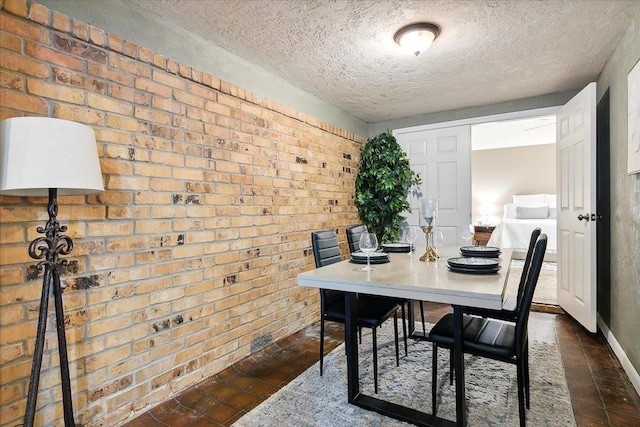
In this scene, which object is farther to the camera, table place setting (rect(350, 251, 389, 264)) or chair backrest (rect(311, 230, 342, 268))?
chair backrest (rect(311, 230, 342, 268))

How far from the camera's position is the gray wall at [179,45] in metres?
1.71

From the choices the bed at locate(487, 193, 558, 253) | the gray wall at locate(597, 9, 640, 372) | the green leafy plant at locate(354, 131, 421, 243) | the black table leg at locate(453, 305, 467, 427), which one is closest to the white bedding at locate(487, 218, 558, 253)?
the bed at locate(487, 193, 558, 253)

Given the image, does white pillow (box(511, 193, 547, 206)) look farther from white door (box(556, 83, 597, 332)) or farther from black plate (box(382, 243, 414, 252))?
black plate (box(382, 243, 414, 252))

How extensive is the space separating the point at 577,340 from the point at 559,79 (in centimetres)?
234

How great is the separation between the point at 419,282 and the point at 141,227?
1.53 m

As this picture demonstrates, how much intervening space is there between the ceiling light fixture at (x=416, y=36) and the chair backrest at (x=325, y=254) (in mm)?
1415

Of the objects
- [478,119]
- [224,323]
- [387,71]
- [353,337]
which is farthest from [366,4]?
[478,119]

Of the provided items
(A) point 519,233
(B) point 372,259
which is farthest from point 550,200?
(B) point 372,259

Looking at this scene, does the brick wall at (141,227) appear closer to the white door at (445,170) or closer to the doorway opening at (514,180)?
the white door at (445,170)

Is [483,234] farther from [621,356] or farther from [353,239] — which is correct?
[353,239]

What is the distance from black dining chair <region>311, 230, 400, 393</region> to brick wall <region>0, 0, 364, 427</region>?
0.59 m

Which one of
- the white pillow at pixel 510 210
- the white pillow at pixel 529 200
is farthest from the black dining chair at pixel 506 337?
the white pillow at pixel 529 200

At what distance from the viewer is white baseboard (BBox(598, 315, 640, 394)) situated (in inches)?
79.7

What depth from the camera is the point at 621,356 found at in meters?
2.34
